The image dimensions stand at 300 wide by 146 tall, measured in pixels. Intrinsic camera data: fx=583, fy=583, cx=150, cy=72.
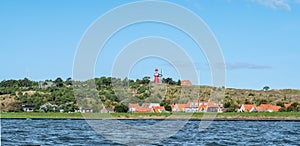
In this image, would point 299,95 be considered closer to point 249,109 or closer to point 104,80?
point 249,109

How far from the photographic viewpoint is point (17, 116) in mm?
121312

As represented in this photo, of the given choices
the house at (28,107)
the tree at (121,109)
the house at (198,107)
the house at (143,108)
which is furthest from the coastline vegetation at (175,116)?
the house at (28,107)

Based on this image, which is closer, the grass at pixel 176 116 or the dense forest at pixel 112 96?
the grass at pixel 176 116

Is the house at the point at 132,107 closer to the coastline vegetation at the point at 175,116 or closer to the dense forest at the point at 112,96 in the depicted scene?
the dense forest at the point at 112,96

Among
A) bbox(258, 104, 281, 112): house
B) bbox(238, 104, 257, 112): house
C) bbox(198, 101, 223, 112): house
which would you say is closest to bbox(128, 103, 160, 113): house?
bbox(198, 101, 223, 112): house

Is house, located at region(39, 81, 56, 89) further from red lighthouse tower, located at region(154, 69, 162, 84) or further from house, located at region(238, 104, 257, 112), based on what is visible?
house, located at region(238, 104, 257, 112)

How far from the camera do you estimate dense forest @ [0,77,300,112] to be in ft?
435

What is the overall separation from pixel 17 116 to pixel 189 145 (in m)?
87.3

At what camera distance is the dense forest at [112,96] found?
133 m

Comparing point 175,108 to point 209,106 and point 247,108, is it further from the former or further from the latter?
point 247,108

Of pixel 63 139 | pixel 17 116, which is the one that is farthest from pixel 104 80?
pixel 63 139

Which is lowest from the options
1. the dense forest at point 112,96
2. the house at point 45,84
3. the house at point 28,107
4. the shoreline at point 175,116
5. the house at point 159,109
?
the shoreline at point 175,116

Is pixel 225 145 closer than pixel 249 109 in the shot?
Yes

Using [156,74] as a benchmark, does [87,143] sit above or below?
below
